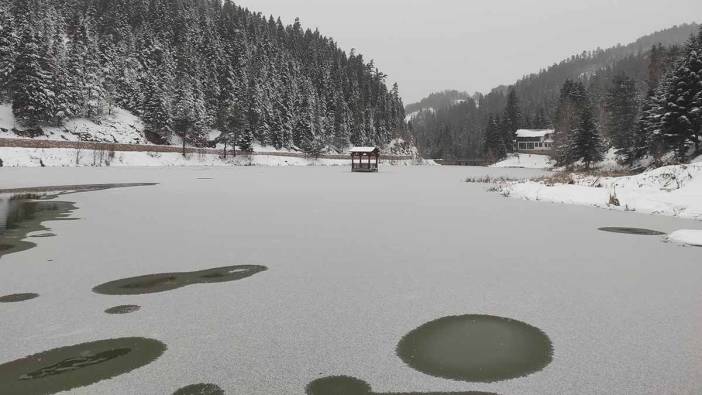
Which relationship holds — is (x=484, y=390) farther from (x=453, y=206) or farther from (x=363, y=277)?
(x=453, y=206)

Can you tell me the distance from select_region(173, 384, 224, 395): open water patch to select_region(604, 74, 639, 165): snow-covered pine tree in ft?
199

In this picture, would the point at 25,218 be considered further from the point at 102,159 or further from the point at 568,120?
the point at 568,120

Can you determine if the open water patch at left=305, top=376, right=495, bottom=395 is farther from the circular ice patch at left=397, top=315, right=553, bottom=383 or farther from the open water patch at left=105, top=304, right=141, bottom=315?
the open water patch at left=105, top=304, right=141, bottom=315

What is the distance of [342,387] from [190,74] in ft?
344

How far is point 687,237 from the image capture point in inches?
349

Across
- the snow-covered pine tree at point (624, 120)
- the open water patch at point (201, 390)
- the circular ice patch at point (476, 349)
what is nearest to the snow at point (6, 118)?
the open water patch at point (201, 390)

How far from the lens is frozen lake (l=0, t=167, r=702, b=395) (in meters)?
3.41

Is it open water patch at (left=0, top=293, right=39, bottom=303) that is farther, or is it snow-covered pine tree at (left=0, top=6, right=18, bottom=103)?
snow-covered pine tree at (left=0, top=6, right=18, bottom=103)

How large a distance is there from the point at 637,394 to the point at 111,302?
5.43 meters

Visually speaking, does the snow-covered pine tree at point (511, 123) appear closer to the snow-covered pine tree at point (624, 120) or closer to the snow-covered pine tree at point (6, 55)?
the snow-covered pine tree at point (624, 120)

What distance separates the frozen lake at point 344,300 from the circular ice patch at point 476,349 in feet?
0.22

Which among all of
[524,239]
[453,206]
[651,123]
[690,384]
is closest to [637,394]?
[690,384]

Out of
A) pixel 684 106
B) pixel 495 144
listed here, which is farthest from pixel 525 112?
pixel 684 106

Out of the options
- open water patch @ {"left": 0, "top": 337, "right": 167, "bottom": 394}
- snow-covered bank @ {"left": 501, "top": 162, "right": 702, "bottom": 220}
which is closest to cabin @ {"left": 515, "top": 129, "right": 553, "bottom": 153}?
snow-covered bank @ {"left": 501, "top": 162, "right": 702, "bottom": 220}
